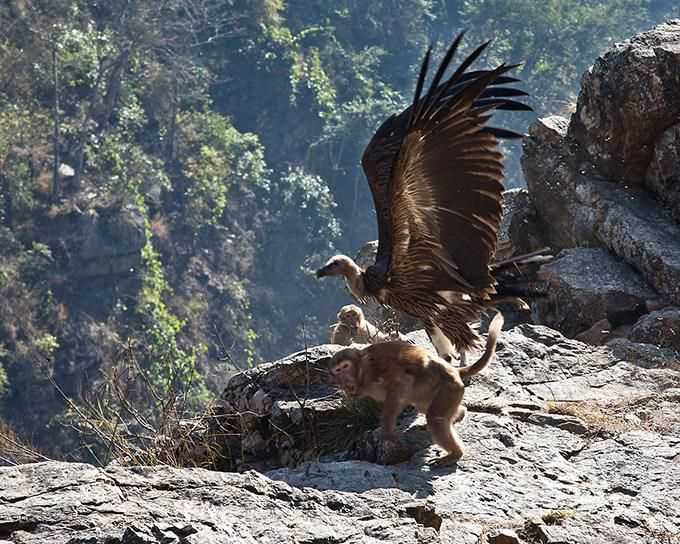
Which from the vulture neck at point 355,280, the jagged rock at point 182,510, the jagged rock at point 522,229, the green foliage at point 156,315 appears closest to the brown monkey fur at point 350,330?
the vulture neck at point 355,280

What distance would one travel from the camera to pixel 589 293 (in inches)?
380

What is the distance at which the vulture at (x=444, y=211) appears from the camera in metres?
6.87

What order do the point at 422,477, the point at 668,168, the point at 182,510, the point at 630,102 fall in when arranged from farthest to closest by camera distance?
the point at 630,102
the point at 668,168
the point at 422,477
the point at 182,510

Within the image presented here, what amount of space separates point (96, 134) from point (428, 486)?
31.8m

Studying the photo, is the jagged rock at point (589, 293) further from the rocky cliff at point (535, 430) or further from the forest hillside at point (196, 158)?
the forest hillside at point (196, 158)

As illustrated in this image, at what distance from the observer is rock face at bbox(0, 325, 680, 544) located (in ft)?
→ 14.5

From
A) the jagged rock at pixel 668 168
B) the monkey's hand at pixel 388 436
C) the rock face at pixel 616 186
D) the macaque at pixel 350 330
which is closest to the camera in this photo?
the monkey's hand at pixel 388 436

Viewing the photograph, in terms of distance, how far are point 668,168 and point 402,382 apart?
5.32m

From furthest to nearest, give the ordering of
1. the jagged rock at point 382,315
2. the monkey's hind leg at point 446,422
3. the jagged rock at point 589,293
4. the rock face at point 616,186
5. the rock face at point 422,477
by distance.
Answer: the rock face at point 616,186
the jagged rock at point 589,293
the jagged rock at point 382,315
the monkey's hind leg at point 446,422
the rock face at point 422,477

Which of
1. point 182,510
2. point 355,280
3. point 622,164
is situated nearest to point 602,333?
point 622,164

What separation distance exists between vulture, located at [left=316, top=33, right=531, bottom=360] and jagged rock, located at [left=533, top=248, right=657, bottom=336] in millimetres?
2437

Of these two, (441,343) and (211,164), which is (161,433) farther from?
(211,164)

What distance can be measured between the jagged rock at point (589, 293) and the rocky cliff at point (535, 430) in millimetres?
17

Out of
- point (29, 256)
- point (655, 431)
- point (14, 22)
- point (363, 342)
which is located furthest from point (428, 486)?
point (14, 22)
